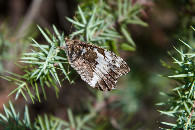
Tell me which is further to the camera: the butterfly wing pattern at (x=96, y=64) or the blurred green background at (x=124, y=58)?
the blurred green background at (x=124, y=58)

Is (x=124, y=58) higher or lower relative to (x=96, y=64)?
higher

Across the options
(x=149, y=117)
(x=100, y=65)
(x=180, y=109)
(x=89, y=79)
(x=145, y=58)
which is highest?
(x=145, y=58)

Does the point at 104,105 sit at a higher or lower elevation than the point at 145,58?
lower

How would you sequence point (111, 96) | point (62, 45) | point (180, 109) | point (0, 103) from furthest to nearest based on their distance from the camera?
point (111, 96)
point (0, 103)
point (62, 45)
point (180, 109)

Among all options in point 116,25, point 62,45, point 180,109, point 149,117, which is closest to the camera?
point 180,109

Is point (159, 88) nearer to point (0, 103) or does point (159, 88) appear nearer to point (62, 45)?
point (62, 45)

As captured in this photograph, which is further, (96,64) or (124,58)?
(124,58)

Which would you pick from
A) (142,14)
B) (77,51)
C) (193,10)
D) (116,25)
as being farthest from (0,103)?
(193,10)

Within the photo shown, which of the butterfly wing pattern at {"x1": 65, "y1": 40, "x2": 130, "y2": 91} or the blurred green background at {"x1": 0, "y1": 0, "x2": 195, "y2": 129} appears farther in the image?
the blurred green background at {"x1": 0, "y1": 0, "x2": 195, "y2": 129}
